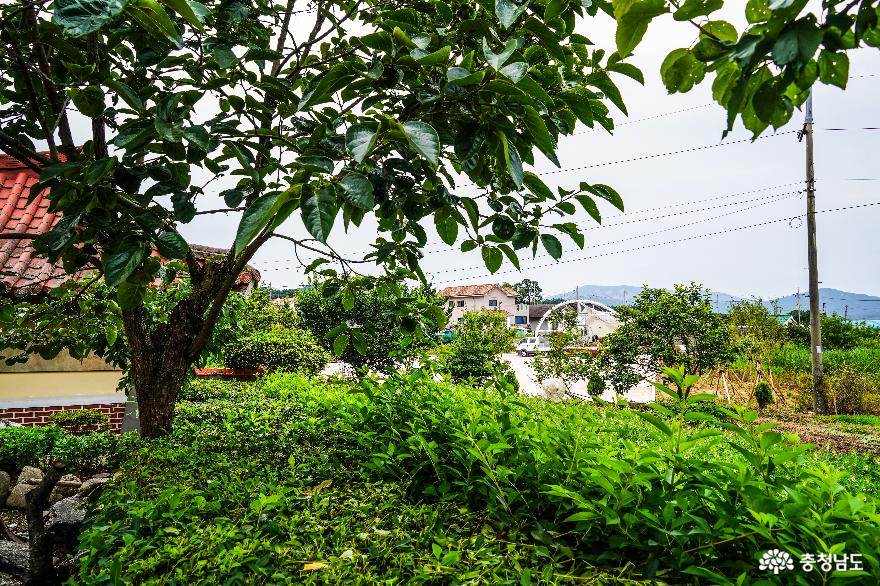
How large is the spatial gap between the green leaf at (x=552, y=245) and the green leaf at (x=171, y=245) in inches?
44.8

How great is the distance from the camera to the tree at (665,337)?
12773 millimetres

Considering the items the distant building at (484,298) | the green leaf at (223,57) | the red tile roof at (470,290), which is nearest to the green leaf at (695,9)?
the green leaf at (223,57)

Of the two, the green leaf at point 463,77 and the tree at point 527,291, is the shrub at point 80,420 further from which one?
the tree at point 527,291

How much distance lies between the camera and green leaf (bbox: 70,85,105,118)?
1492mm

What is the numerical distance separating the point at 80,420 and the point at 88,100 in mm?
5965

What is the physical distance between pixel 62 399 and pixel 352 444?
5.44m

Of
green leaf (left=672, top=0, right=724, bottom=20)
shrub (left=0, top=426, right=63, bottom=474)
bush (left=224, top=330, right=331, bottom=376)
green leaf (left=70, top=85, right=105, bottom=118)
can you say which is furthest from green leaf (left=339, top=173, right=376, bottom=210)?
bush (left=224, top=330, right=331, bottom=376)

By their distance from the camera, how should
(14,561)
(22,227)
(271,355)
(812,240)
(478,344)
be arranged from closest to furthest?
1. (14,561)
2. (22,227)
3. (271,355)
4. (812,240)
5. (478,344)

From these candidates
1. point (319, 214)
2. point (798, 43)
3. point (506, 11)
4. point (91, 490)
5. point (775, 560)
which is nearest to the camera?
point (798, 43)

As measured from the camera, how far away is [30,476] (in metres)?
4.57

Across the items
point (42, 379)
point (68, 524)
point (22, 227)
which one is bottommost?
point (68, 524)

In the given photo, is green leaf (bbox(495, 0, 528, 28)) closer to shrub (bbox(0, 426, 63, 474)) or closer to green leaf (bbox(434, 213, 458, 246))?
green leaf (bbox(434, 213, 458, 246))

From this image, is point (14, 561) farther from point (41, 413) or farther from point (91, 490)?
point (41, 413)

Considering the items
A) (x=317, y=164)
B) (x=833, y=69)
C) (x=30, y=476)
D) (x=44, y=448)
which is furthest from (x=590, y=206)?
(x=44, y=448)
